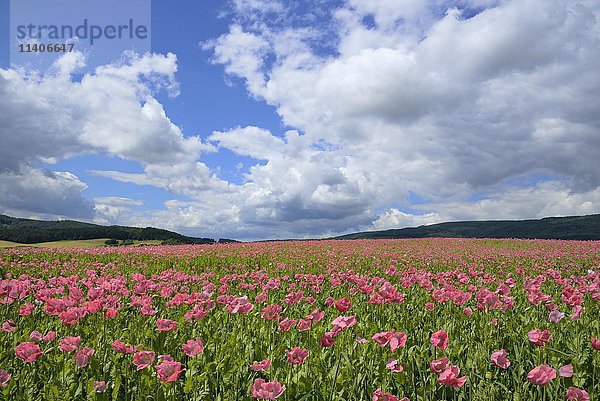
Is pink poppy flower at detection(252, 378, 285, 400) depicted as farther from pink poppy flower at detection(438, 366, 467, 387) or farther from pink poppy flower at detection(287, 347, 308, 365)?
pink poppy flower at detection(438, 366, 467, 387)

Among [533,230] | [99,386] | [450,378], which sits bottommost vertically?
[533,230]

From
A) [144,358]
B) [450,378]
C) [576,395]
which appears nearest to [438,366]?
[450,378]

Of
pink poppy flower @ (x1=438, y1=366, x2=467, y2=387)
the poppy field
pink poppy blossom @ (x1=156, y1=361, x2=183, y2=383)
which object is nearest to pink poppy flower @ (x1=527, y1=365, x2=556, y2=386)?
the poppy field

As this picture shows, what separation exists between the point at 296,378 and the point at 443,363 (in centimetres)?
104

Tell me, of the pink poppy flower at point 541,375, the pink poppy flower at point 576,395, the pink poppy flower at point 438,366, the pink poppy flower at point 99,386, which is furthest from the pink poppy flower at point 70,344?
the pink poppy flower at point 576,395

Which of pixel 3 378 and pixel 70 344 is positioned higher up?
pixel 70 344

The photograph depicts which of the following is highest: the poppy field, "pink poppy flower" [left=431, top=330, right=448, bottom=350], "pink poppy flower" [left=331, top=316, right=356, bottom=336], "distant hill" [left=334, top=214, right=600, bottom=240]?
"pink poppy flower" [left=331, top=316, right=356, bottom=336]

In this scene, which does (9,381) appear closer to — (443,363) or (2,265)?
(443,363)

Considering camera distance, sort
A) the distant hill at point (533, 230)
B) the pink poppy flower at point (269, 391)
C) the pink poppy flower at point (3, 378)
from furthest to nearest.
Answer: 1. the distant hill at point (533, 230)
2. the pink poppy flower at point (3, 378)
3. the pink poppy flower at point (269, 391)

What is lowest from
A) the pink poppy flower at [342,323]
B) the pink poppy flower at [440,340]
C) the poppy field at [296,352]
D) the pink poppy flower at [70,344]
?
the poppy field at [296,352]

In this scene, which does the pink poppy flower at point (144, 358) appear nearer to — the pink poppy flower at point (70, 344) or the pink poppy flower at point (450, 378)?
the pink poppy flower at point (70, 344)

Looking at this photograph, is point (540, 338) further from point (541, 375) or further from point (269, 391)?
point (269, 391)

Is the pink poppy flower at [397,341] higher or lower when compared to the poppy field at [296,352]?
higher

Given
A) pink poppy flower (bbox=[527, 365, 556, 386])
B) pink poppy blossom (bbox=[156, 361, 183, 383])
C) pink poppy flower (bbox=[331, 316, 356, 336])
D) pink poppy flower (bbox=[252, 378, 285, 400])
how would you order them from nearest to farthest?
pink poppy flower (bbox=[252, 378, 285, 400]), pink poppy flower (bbox=[527, 365, 556, 386]), pink poppy blossom (bbox=[156, 361, 183, 383]), pink poppy flower (bbox=[331, 316, 356, 336])
